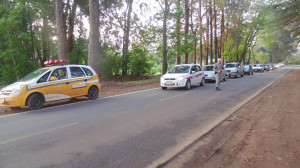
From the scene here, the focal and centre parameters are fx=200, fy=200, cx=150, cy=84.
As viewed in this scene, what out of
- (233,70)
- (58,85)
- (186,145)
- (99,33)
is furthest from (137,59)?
(186,145)

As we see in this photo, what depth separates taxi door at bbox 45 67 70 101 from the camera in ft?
27.6

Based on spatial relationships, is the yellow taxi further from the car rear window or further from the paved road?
the paved road

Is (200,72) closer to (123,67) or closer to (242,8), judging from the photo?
(123,67)

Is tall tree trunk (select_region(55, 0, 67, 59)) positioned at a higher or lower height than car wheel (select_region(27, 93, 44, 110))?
higher

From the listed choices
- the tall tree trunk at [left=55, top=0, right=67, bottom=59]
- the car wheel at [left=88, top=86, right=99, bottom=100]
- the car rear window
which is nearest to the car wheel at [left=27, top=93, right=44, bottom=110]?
the car rear window

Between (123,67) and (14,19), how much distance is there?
12083mm

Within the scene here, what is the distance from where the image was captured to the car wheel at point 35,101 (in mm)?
7777

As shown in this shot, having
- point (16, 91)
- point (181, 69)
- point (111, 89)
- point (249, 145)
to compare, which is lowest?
point (249, 145)

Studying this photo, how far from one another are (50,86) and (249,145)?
767 centimetres

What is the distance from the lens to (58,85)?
866cm

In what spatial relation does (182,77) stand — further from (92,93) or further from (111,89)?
(92,93)

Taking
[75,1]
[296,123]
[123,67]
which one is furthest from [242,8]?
[296,123]

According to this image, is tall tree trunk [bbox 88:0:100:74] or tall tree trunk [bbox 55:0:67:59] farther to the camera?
tall tree trunk [bbox 88:0:100:74]

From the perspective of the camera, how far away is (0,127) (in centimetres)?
571
